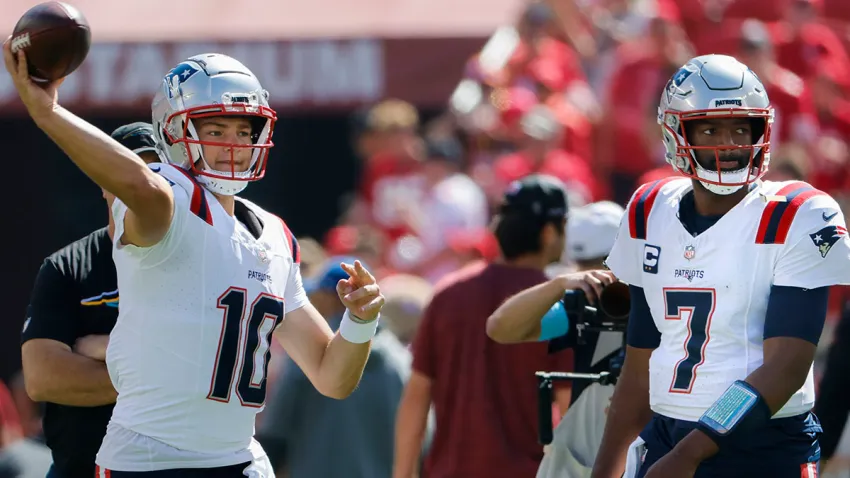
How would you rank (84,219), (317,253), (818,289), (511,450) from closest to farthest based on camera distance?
(818,289) < (511,450) < (317,253) < (84,219)

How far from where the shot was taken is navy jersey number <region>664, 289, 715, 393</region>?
370cm

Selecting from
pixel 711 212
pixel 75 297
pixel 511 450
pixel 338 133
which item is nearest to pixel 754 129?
pixel 711 212

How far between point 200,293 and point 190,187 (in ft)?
0.87

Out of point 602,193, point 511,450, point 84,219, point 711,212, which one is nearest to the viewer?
point 711,212

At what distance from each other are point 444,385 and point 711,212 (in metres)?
1.64

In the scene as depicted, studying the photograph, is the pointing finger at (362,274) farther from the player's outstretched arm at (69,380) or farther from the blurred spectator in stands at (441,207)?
the blurred spectator in stands at (441,207)

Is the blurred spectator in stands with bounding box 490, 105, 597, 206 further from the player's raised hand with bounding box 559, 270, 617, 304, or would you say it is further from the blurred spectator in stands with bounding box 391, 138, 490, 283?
the player's raised hand with bounding box 559, 270, 617, 304

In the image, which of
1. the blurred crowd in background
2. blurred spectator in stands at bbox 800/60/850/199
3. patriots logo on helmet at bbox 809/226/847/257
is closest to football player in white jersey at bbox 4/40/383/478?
patriots logo on helmet at bbox 809/226/847/257

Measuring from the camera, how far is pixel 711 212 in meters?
3.82

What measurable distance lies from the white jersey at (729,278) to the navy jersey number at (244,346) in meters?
1.03

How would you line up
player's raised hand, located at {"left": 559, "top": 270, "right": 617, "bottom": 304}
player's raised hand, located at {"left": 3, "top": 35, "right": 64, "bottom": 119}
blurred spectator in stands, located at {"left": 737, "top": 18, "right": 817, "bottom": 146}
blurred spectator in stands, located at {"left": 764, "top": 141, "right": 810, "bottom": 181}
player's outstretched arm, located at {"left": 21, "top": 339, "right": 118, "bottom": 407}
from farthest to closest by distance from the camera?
blurred spectator in stands, located at {"left": 737, "top": 18, "right": 817, "bottom": 146}
blurred spectator in stands, located at {"left": 764, "top": 141, "right": 810, "bottom": 181}
player's raised hand, located at {"left": 559, "top": 270, "right": 617, "bottom": 304}
player's outstretched arm, located at {"left": 21, "top": 339, "right": 118, "bottom": 407}
player's raised hand, located at {"left": 3, "top": 35, "right": 64, "bottom": 119}

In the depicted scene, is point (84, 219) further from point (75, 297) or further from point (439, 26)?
point (75, 297)

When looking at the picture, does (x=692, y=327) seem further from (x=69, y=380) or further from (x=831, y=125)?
(x=831, y=125)

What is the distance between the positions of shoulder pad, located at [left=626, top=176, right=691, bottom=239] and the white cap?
88 centimetres
